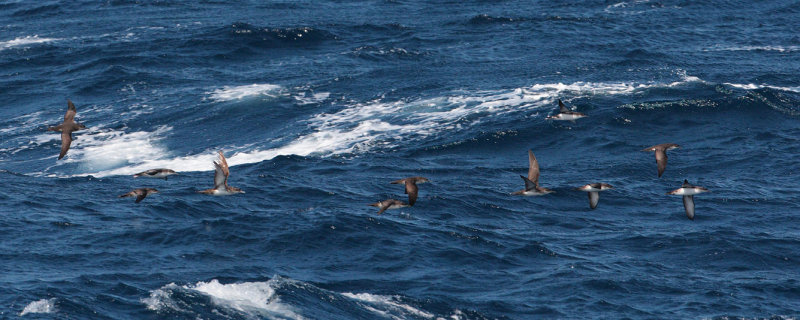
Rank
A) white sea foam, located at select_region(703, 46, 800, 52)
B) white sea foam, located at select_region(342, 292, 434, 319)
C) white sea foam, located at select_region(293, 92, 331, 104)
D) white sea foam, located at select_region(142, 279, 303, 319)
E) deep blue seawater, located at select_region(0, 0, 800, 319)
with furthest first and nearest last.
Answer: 1. white sea foam, located at select_region(703, 46, 800, 52)
2. white sea foam, located at select_region(293, 92, 331, 104)
3. deep blue seawater, located at select_region(0, 0, 800, 319)
4. white sea foam, located at select_region(342, 292, 434, 319)
5. white sea foam, located at select_region(142, 279, 303, 319)

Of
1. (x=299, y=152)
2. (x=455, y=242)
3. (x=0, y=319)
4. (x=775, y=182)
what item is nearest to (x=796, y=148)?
(x=775, y=182)

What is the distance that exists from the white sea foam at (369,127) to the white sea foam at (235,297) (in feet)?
72.2

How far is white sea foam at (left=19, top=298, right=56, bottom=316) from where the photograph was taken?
46.8 metres

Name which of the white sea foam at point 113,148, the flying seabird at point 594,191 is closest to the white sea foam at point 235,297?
the flying seabird at point 594,191

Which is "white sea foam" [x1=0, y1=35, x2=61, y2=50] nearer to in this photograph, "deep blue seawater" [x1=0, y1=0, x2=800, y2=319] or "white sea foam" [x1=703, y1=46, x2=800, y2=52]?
"deep blue seawater" [x1=0, y1=0, x2=800, y2=319]

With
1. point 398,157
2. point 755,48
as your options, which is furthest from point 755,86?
point 398,157

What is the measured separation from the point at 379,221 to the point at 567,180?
510 inches

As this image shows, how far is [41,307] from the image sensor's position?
155 feet

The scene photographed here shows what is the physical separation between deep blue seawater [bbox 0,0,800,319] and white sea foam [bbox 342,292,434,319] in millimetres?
108

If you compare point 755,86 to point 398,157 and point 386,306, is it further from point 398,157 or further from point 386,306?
point 386,306

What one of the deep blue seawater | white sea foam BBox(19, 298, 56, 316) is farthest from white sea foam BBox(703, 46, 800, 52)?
white sea foam BBox(19, 298, 56, 316)

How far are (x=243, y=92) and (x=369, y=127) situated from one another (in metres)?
13.7

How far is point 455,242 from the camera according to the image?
56.2m

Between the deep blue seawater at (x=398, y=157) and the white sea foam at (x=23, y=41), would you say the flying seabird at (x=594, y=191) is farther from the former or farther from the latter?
the white sea foam at (x=23, y=41)
